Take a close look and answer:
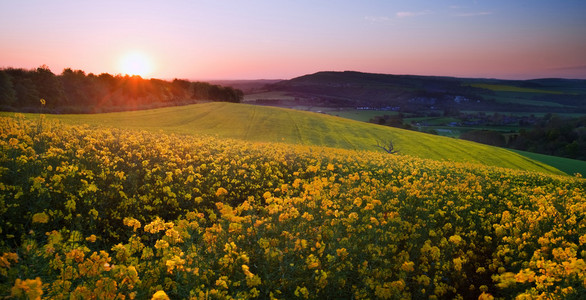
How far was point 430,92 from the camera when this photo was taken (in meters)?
148

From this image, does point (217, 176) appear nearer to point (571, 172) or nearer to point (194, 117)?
point (194, 117)

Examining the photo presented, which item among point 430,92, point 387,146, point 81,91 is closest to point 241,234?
point 387,146

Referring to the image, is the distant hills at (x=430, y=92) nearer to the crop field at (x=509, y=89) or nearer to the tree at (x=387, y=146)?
the crop field at (x=509, y=89)

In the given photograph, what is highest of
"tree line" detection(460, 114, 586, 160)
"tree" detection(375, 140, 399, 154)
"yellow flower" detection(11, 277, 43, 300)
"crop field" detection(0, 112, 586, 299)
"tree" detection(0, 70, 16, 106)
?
"tree" detection(0, 70, 16, 106)

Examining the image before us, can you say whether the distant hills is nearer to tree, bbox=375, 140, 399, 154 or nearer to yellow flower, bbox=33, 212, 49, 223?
tree, bbox=375, 140, 399, 154

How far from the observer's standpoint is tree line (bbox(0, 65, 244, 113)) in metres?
42.2

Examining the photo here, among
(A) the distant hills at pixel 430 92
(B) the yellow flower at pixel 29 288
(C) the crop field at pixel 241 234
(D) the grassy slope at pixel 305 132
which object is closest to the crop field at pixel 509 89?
(A) the distant hills at pixel 430 92

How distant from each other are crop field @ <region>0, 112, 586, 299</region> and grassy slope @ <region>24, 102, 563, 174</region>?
22.5 metres

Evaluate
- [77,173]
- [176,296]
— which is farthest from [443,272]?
[77,173]

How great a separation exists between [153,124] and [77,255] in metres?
36.1

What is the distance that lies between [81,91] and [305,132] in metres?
44.6

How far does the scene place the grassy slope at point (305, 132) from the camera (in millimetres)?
34219

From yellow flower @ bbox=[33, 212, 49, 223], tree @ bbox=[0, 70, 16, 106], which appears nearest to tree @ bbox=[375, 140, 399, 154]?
yellow flower @ bbox=[33, 212, 49, 223]

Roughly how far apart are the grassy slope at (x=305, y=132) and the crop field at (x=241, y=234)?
73.9ft
